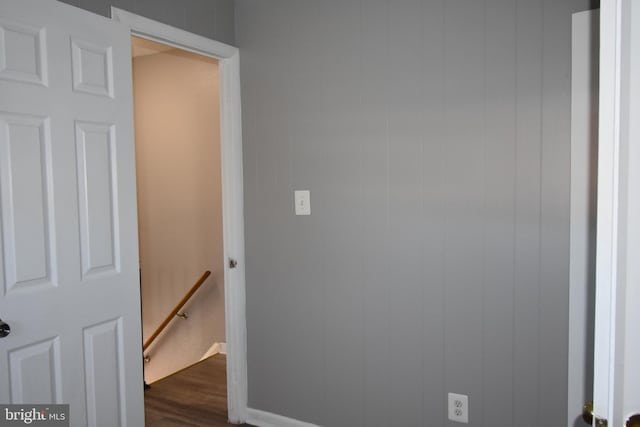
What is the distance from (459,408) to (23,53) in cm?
224

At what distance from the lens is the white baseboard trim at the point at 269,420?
2693 mm

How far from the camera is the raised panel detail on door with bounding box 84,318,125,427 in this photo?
199 centimetres

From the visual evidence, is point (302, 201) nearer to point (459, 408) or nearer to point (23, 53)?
point (459, 408)

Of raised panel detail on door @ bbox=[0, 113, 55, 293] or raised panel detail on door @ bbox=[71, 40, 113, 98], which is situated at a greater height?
raised panel detail on door @ bbox=[71, 40, 113, 98]

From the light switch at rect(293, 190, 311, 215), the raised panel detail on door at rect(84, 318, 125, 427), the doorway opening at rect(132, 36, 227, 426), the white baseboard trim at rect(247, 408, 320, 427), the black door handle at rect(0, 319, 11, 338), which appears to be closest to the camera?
the black door handle at rect(0, 319, 11, 338)

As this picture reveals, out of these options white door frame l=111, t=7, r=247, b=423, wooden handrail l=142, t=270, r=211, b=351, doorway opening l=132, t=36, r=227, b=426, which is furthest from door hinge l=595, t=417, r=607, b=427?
wooden handrail l=142, t=270, r=211, b=351

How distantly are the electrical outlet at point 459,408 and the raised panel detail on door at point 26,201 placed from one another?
5.68 ft

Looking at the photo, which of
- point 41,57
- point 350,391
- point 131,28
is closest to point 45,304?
point 41,57

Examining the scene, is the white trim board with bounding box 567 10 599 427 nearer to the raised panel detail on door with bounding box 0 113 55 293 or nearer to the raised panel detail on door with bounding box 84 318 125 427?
the raised panel detail on door with bounding box 84 318 125 427

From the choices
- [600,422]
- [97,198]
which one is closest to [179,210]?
[97,198]

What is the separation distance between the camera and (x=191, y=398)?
323 cm

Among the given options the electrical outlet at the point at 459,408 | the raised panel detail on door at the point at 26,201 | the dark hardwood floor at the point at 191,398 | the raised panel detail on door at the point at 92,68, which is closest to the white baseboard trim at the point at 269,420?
the dark hardwood floor at the point at 191,398

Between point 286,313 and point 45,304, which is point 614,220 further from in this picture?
point 286,313

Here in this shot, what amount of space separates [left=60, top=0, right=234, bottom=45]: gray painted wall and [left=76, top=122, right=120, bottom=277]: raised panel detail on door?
20.3 inches
